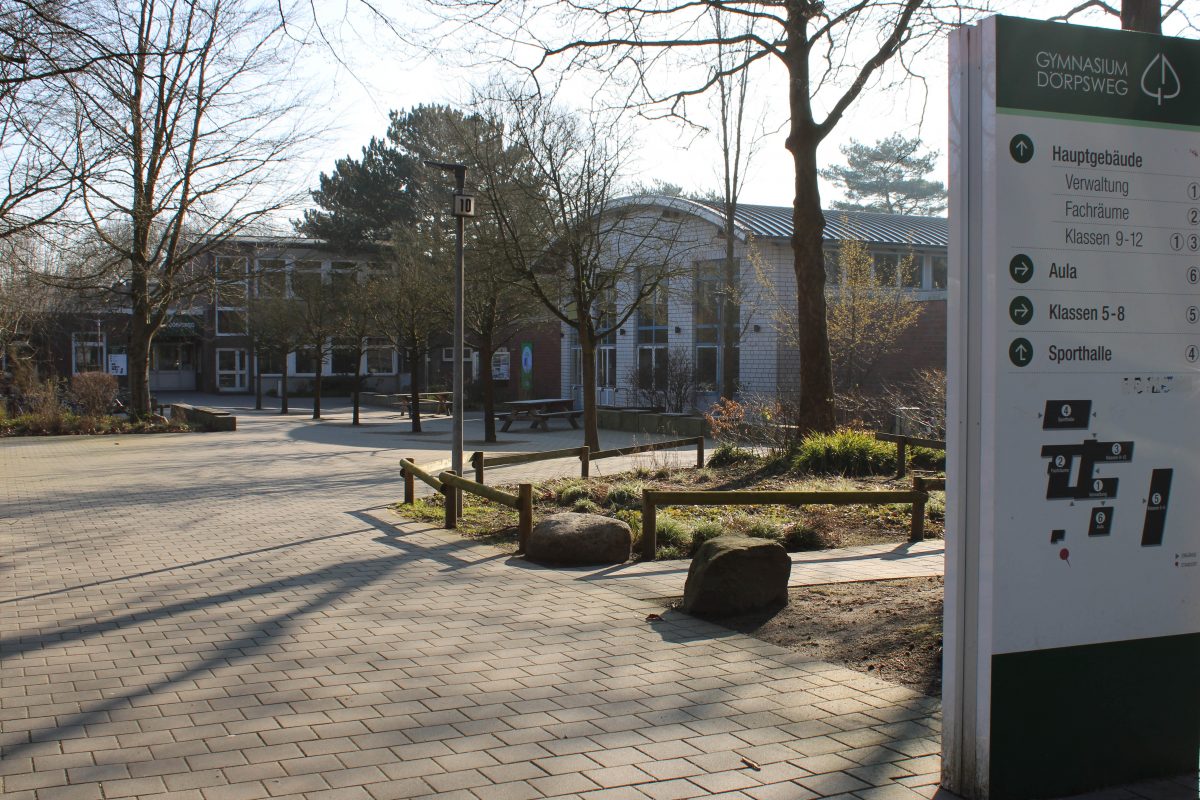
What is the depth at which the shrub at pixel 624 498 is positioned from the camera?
12070 millimetres

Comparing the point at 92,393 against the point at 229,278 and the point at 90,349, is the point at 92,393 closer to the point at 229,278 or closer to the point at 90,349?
the point at 229,278

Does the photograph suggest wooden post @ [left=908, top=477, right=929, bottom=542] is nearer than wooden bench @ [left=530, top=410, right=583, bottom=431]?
Yes

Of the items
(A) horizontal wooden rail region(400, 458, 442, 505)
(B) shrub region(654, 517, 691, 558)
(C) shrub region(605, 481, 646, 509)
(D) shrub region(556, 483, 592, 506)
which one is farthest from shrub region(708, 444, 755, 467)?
(B) shrub region(654, 517, 691, 558)

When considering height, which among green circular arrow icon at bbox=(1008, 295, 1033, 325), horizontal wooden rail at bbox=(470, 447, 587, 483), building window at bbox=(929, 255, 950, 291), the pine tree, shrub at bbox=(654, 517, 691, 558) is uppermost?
the pine tree

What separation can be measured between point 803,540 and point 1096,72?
6.47 metres

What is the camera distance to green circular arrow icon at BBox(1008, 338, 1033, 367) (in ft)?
12.5

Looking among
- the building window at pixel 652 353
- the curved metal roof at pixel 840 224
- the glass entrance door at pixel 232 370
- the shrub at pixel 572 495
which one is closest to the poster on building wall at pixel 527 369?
the building window at pixel 652 353

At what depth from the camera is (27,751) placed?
14.9ft

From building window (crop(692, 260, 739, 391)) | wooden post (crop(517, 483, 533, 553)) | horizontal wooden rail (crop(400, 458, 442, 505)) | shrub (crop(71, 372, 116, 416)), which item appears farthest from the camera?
building window (crop(692, 260, 739, 391))

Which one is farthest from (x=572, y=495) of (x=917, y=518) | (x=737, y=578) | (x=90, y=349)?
(x=90, y=349)

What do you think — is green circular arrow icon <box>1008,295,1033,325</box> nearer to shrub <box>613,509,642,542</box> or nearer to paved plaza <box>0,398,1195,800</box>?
paved plaza <box>0,398,1195,800</box>

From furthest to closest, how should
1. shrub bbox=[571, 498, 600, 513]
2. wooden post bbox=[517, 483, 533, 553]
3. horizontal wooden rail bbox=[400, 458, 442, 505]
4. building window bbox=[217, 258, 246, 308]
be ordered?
1. building window bbox=[217, 258, 246, 308]
2. horizontal wooden rail bbox=[400, 458, 442, 505]
3. shrub bbox=[571, 498, 600, 513]
4. wooden post bbox=[517, 483, 533, 553]

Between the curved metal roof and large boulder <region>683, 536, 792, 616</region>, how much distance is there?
1925cm

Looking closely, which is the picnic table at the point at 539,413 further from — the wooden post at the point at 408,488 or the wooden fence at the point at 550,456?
Result: the wooden post at the point at 408,488
